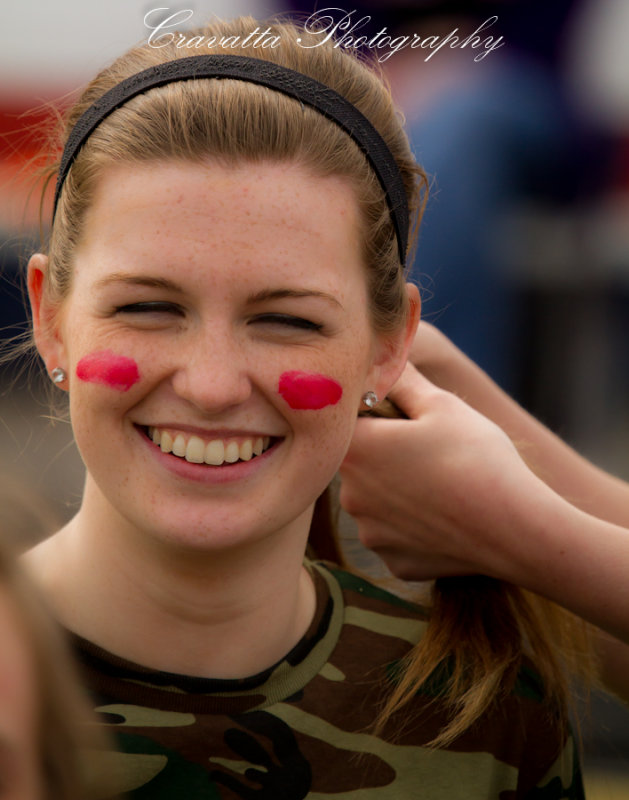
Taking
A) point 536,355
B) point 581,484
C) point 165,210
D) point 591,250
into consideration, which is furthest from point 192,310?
point 591,250

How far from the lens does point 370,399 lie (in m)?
1.98

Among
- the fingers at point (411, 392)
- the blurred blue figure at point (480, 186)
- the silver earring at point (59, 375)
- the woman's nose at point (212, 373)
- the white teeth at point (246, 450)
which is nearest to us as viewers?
the woman's nose at point (212, 373)

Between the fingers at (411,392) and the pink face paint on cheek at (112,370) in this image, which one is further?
the fingers at (411,392)

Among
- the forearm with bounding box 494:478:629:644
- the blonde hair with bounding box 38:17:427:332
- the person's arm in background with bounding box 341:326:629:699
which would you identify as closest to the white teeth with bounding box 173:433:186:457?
the blonde hair with bounding box 38:17:427:332

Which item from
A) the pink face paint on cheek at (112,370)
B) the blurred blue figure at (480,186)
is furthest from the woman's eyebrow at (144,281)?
the blurred blue figure at (480,186)

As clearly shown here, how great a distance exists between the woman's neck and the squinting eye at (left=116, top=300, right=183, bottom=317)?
0.39 meters

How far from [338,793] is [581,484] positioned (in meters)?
1.03

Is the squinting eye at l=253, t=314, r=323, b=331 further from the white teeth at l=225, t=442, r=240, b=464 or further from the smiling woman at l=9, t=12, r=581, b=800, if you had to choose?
the white teeth at l=225, t=442, r=240, b=464

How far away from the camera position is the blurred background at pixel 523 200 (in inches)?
170

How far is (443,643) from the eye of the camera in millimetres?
2117

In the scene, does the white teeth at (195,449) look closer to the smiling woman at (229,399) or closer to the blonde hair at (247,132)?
the smiling woman at (229,399)

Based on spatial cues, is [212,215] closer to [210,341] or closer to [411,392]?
[210,341]

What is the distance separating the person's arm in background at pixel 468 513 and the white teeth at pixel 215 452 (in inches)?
18.8

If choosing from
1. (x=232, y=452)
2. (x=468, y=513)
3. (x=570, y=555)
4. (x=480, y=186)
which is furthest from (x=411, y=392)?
(x=480, y=186)
